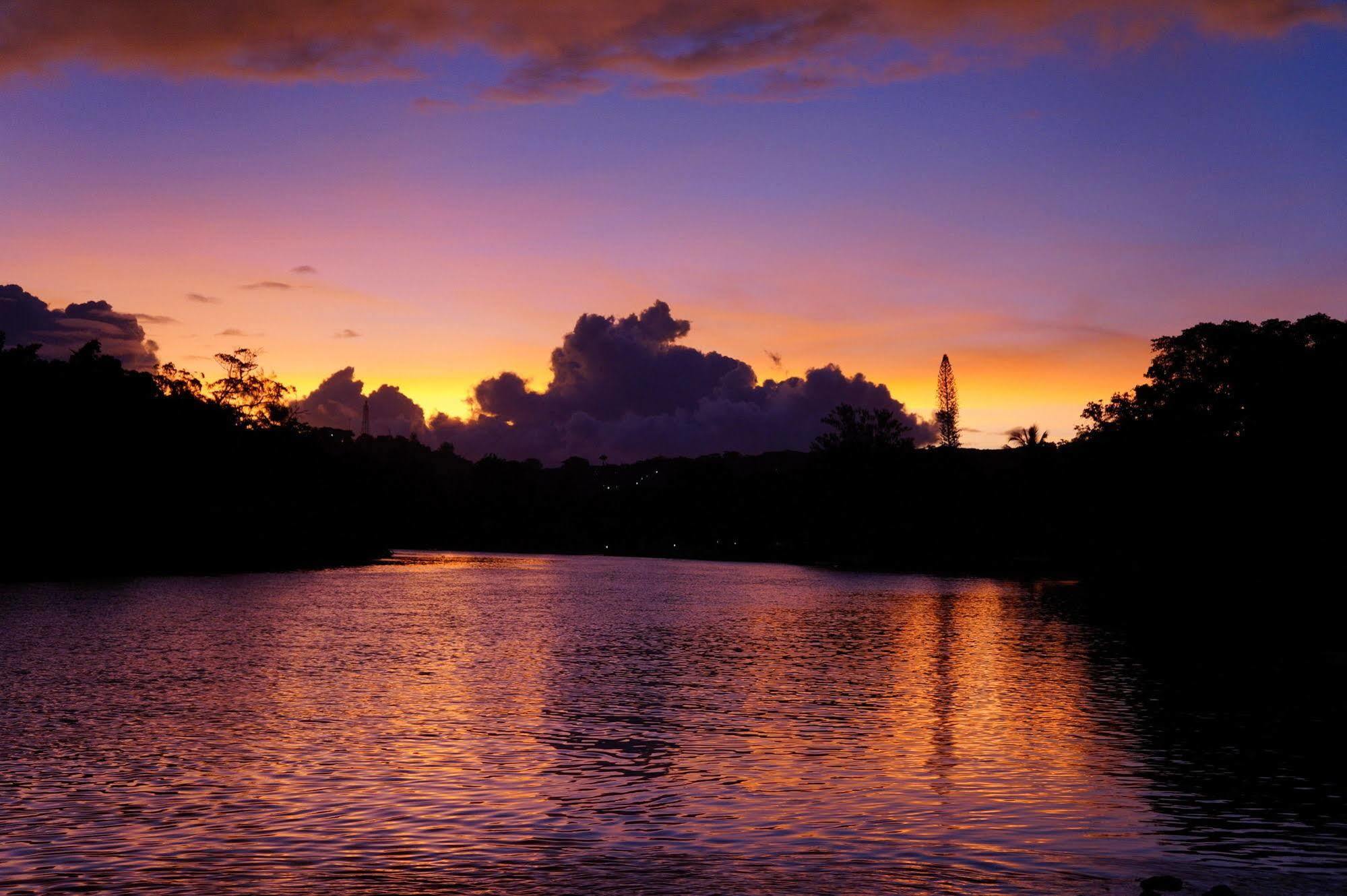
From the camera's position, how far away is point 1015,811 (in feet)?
56.1

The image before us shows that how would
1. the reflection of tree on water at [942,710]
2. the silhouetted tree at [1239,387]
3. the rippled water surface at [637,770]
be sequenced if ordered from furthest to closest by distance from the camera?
the silhouetted tree at [1239,387], the reflection of tree on water at [942,710], the rippled water surface at [637,770]

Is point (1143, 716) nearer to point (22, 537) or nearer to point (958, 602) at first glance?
point (958, 602)

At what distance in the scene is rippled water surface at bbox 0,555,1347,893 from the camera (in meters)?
13.9

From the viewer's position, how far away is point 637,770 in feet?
65.0

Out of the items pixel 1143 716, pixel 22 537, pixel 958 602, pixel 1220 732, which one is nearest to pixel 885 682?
pixel 1143 716

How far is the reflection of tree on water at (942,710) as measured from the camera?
19.9 meters

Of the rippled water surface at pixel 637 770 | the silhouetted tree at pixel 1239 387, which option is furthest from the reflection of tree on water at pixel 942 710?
the silhouetted tree at pixel 1239 387

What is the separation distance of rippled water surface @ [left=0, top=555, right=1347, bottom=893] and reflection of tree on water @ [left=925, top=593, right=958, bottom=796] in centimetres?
9

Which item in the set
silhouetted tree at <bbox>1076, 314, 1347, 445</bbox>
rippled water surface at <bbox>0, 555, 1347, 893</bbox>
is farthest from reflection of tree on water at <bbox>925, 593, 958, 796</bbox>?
silhouetted tree at <bbox>1076, 314, 1347, 445</bbox>

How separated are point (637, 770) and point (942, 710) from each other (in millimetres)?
9848

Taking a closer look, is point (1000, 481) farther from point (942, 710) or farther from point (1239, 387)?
point (942, 710)

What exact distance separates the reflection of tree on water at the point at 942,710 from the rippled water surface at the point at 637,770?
0.29ft

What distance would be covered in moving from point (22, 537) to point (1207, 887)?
96910 millimetres

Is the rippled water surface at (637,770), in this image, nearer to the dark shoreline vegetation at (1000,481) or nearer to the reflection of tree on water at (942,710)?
the reflection of tree on water at (942,710)
